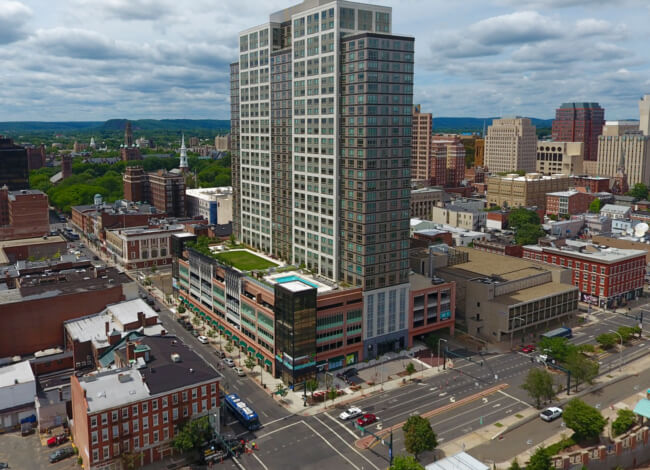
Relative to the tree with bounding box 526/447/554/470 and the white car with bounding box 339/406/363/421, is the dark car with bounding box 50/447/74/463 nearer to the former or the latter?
the white car with bounding box 339/406/363/421

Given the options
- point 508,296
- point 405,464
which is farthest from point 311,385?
point 508,296

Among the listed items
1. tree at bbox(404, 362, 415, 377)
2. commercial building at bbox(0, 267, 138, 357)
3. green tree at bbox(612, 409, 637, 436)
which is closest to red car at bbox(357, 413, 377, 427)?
tree at bbox(404, 362, 415, 377)

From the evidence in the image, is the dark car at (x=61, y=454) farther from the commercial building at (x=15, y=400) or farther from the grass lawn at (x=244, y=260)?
the grass lawn at (x=244, y=260)

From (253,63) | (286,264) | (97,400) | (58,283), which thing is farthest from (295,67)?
(97,400)

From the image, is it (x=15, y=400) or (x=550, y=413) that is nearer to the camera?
(x=15, y=400)

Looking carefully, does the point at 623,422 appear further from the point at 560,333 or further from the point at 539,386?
the point at 560,333

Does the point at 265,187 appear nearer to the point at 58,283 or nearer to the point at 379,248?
the point at 379,248
